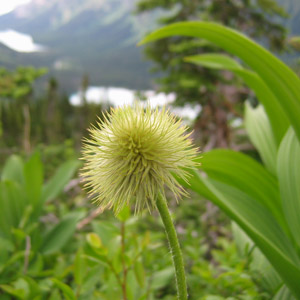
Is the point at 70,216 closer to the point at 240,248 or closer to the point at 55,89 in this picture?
the point at 240,248

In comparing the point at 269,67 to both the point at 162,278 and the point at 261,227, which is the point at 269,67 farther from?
the point at 162,278

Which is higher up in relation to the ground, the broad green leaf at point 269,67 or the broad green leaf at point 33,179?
the broad green leaf at point 269,67

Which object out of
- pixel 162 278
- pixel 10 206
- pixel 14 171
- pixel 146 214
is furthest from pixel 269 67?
pixel 146 214

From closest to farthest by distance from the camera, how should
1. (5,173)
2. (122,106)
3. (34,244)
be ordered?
(122,106), (34,244), (5,173)

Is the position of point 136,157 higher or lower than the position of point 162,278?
higher

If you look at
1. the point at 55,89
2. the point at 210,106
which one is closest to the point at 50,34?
the point at 55,89

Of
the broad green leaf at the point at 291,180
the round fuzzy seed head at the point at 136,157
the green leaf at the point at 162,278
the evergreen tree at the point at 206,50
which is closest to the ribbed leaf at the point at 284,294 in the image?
the broad green leaf at the point at 291,180

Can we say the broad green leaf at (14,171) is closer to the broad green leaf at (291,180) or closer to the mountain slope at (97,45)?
the broad green leaf at (291,180)
